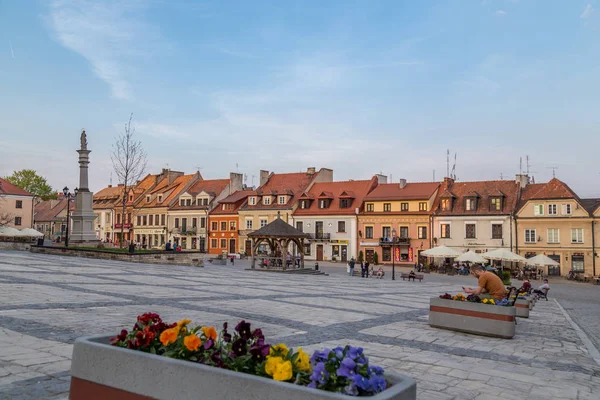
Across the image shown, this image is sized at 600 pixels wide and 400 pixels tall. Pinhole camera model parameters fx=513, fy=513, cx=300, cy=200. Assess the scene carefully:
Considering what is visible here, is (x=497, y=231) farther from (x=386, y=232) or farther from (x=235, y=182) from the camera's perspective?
(x=235, y=182)

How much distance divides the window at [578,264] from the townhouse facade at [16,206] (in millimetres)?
59574

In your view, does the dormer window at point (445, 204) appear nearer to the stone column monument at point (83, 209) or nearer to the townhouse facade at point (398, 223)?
the townhouse facade at point (398, 223)

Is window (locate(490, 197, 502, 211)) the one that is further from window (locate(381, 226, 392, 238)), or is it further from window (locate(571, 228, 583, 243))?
window (locate(381, 226, 392, 238))

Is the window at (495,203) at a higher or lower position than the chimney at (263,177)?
lower

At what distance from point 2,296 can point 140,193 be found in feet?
211

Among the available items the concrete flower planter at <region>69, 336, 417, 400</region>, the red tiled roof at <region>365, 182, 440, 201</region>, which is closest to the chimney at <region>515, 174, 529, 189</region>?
the red tiled roof at <region>365, 182, 440, 201</region>

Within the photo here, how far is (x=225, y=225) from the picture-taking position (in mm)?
63500

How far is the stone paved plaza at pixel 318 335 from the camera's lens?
6.25 metres

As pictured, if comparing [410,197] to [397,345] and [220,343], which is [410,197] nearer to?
[397,345]

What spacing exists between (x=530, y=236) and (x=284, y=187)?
28667 millimetres

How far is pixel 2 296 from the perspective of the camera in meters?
11.8

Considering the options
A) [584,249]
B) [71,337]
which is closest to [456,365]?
[71,337]

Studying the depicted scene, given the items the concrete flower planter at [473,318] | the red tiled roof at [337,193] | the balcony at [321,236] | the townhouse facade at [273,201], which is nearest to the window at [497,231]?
the red tiled roof at [337,193]

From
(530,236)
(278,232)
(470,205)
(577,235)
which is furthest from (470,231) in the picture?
(278,232)
